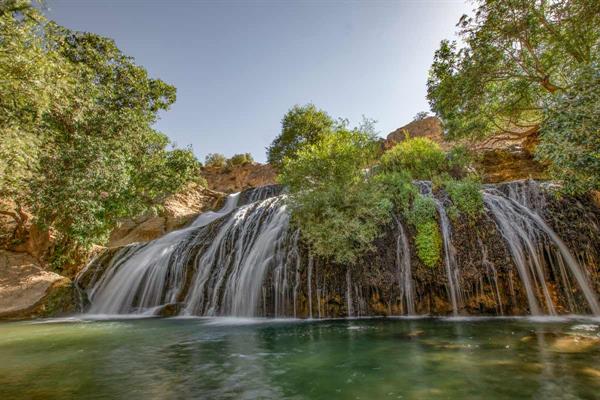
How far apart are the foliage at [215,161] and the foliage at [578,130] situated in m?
39.4

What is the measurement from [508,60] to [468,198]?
4629mm

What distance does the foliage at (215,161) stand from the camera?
1729 inches

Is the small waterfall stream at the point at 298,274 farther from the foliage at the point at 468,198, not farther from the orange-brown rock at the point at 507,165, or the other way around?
the orange-brown rock at the point at 507,165

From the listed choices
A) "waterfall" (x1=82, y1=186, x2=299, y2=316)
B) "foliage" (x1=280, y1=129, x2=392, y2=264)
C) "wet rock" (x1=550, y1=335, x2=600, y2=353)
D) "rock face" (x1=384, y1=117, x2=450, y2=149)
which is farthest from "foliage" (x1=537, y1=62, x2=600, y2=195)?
"rock face" (x1=384, y1=117, x2=450, y2=149)

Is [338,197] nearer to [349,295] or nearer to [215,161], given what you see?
[349,295]

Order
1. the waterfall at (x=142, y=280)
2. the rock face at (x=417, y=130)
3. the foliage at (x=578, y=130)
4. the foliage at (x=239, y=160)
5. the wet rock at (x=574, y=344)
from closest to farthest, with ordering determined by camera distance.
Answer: the wet rock at (x=574, y=344)
the foliage at (x=578, y=130)
the waterfall at (x=142, y=280)
the rock face at (x=417, y=130)
the foliage at (x=239, y=160)

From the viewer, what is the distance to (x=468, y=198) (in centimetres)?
1062

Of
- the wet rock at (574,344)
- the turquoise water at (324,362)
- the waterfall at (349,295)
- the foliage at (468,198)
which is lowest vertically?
the turquoise water at (324,362)

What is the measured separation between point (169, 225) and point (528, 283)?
24456 millimetres

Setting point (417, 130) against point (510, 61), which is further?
point (417, 130)

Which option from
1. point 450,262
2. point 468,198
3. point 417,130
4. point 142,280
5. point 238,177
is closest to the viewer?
point 450,262

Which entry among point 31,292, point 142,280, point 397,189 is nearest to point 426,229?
point 397,189

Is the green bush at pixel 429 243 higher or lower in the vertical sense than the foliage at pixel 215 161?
lower

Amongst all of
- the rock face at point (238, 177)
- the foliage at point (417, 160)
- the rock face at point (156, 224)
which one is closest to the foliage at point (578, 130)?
the foliage at point (417, 160)
